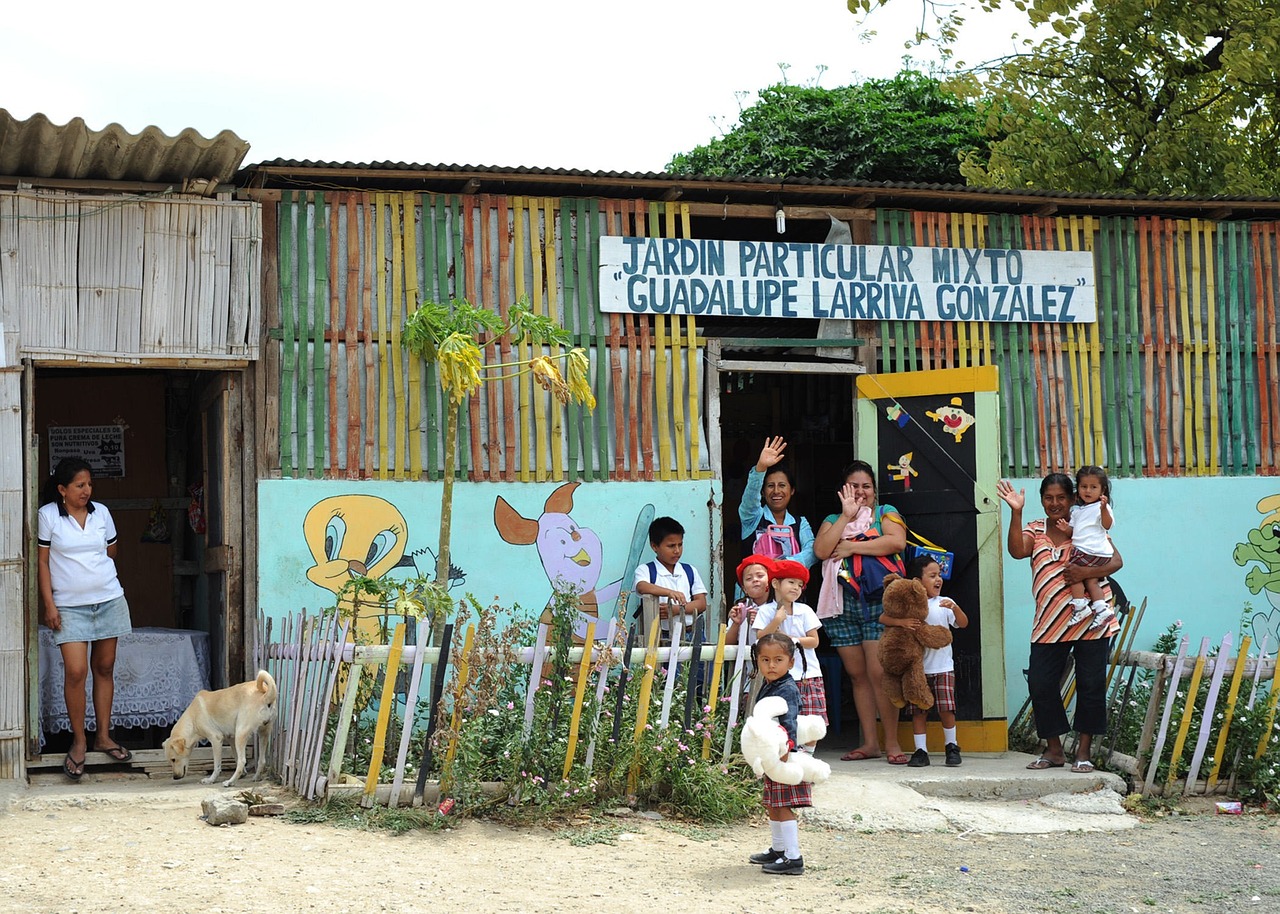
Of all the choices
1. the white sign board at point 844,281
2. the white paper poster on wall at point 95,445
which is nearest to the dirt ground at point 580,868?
the white sign board at point 844,281

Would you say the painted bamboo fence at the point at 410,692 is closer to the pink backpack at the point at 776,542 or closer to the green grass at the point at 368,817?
the green grass at the point at 368,817

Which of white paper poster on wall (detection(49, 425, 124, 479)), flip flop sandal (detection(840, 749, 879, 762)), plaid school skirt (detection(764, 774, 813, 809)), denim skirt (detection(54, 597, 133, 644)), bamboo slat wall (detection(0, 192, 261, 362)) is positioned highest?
bamboo slat wall (detection(0, 192, 261, 362))

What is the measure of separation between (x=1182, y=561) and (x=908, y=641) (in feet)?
8.83

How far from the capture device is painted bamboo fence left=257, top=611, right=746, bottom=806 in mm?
6336

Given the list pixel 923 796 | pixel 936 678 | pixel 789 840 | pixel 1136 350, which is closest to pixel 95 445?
pixel 936 678

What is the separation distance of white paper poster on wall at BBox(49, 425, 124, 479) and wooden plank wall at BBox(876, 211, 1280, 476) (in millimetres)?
5700

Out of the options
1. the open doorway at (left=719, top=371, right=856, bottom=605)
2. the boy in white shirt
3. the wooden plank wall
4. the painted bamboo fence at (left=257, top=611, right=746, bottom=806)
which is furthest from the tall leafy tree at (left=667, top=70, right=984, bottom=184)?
the painted bamboo fence at (left=257, top=611, right=746, bottom=806)

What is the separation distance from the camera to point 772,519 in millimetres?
8531

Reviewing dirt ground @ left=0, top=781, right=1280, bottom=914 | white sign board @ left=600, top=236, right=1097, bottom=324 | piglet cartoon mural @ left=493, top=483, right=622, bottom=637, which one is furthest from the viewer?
white sign board @ left=600, top=236, right=1097, bottom=324

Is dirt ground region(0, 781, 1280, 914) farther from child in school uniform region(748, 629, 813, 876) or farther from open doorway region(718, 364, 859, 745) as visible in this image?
open doorway region(718, 364, 859, 745)

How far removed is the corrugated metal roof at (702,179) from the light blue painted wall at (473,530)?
1877 millimetres

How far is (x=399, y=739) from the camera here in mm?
6770


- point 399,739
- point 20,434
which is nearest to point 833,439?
point 399,739

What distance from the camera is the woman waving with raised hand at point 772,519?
8398 millimetres
